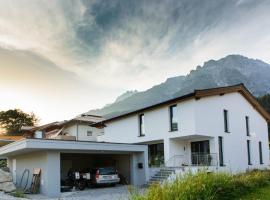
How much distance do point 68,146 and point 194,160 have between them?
11261mm

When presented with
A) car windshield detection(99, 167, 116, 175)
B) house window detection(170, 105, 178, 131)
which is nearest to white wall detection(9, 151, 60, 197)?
car windshield detection(99, 167, 116, 175)

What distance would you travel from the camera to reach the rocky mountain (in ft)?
424

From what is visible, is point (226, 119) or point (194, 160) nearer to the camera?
point (194, 160)

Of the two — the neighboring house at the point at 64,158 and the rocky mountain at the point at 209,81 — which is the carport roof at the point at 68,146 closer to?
the neighboring house at the point at 64,158

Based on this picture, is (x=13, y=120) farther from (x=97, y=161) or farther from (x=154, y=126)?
(x=154, y=126)

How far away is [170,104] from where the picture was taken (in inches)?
1086

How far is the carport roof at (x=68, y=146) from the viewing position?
19.5 meters

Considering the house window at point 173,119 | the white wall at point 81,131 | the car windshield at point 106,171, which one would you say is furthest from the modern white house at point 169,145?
the white wall at point 81,131

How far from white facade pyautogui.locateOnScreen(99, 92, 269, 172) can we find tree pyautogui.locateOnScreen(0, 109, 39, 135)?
46.7 meters

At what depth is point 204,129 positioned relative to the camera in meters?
26.1

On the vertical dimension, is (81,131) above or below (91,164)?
above

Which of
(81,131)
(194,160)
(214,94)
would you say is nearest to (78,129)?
(81,131)

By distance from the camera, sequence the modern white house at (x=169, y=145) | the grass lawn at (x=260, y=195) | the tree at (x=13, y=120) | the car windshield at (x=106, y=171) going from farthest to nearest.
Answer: the tree at (x=13, y=120), the car windshield at (x=106, y=171), the modern white house at (x=169, y=145), the grass lawn at (x=260, y=195)

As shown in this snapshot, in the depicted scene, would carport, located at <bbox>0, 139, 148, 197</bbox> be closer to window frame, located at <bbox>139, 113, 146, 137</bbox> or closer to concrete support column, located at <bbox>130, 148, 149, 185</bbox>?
concrete support column, located at <bbox>130, 148, 149, 185</bbox>
